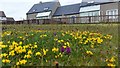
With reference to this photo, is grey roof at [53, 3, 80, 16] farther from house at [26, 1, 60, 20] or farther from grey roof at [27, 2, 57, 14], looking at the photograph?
grey roof at [27, 2, 57, 14]

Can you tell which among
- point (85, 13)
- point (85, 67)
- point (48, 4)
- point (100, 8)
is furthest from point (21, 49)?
point (48, 4)

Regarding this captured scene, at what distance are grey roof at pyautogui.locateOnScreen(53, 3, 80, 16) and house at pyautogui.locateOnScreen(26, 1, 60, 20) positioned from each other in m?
1.40

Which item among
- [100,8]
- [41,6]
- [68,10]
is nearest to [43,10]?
[41,6]

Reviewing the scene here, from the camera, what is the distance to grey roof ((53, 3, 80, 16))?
58034 mm

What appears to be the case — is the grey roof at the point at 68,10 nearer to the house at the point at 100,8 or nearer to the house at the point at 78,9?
the house at the point at 78,9

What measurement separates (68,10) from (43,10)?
8186 mm

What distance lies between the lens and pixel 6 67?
11.7ft

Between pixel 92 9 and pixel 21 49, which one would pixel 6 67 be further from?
pixel 92 9

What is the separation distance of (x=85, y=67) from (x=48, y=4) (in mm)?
65002

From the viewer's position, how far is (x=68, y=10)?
6075 cm

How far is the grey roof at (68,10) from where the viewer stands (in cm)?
5803

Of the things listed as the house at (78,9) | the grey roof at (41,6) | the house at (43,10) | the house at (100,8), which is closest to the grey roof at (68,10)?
the house at (78,9)

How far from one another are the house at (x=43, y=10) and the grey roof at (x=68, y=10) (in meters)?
1.40

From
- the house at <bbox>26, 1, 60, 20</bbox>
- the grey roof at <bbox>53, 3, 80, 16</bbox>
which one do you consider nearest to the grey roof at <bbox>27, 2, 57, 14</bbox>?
the house at <bbox>26, 1, 60, 20</bbox>
